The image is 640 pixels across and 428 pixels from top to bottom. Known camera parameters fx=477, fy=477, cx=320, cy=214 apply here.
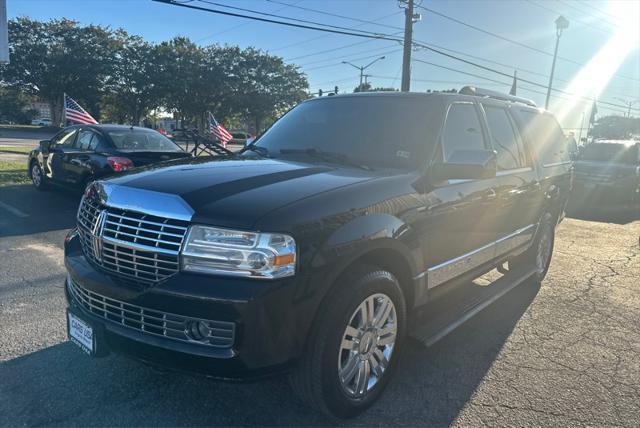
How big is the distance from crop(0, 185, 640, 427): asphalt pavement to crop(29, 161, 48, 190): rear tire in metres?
5.61

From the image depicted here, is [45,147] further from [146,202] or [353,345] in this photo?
[353,345]

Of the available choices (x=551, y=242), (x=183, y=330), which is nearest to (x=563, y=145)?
(x=551, y=242)

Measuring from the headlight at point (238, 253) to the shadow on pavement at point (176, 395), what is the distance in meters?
0.70

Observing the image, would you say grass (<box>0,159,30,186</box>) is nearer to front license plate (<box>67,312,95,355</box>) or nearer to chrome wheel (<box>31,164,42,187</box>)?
chrome wheel (<box>31,164,42,187</box>)

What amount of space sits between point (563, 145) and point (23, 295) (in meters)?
6.27

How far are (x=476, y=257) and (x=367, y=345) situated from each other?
1.54m

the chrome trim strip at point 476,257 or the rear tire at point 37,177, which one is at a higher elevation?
the chrome trim strip at point 476,257

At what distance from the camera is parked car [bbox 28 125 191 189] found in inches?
320

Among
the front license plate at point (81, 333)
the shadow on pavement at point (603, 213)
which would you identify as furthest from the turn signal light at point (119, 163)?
the shadow on pavement at point (603, 213)

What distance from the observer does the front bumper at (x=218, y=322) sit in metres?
2.19

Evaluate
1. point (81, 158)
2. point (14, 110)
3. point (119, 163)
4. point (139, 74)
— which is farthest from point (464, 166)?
point (14, 110)

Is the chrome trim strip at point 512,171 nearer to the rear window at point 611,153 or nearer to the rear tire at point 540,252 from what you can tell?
the rear tire at point 540,252

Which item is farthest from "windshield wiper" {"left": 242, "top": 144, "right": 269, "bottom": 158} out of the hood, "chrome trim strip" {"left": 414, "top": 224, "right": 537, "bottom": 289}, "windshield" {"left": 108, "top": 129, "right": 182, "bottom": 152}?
"windshield" {"left": 108, "top": 129, "right": 182, "bottom": 152}

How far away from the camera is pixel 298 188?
2625 mm
